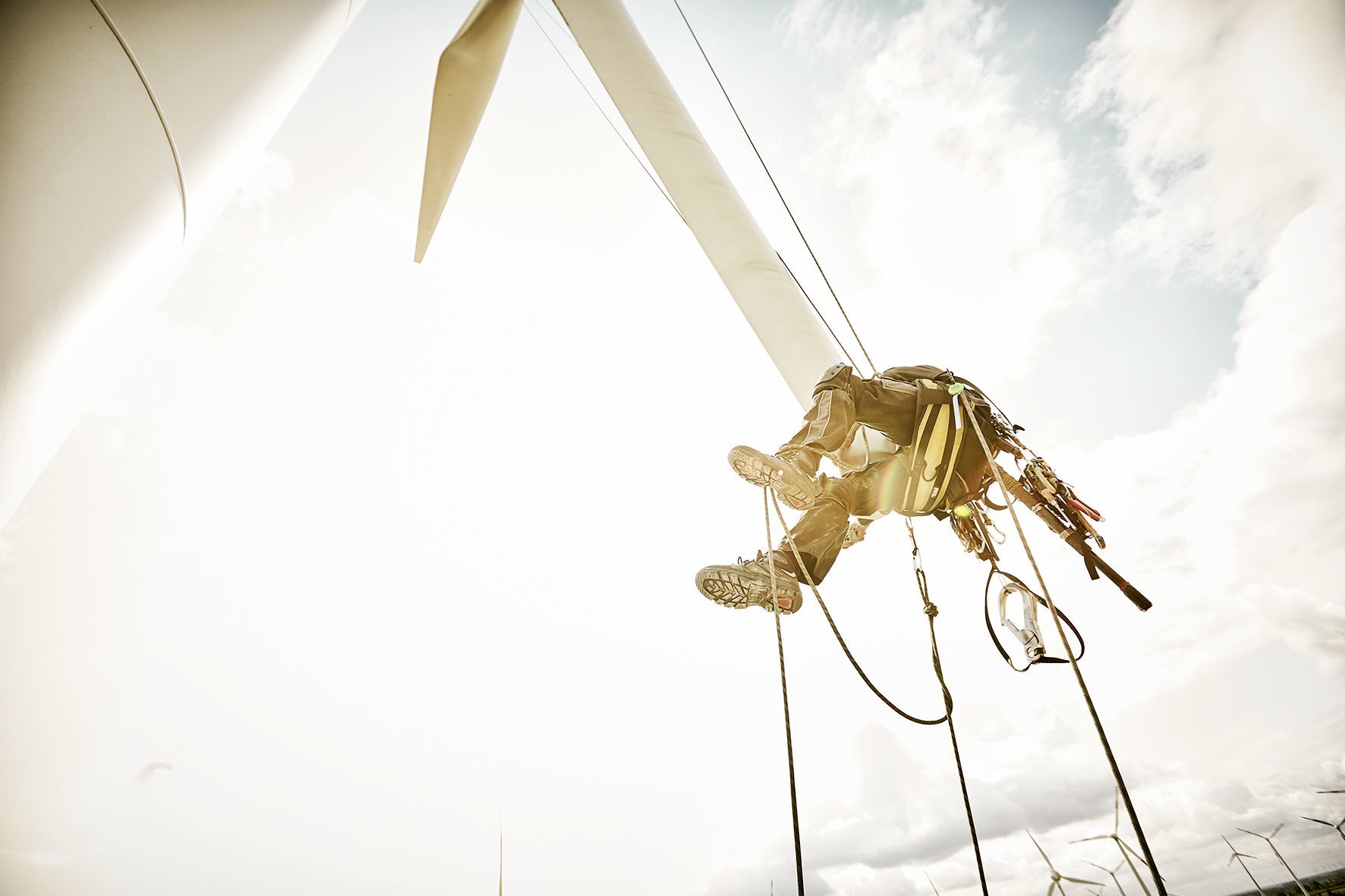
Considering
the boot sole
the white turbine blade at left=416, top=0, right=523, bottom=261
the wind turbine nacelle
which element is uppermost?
the white turbine blade at left=416, top=0, right=523, bottom=261

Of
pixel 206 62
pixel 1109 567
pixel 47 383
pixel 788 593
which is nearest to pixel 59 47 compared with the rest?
pixel 206 62

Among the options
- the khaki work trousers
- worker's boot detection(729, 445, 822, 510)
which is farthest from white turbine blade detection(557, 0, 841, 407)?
worker's boot detection(729, 445, 822, 510)

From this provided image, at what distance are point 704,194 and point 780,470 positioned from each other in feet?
9.77

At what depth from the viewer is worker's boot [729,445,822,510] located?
331 cm

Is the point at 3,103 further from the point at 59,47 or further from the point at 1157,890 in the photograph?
the point at 1157,890

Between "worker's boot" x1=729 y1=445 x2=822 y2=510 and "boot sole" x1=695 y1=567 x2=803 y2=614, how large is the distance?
616 mm

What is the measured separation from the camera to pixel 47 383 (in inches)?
53.8

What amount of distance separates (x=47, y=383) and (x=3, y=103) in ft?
2.04

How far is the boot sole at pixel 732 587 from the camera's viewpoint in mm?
3576

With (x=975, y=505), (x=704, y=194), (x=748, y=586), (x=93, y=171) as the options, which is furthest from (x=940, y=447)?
(x=93, y=171)

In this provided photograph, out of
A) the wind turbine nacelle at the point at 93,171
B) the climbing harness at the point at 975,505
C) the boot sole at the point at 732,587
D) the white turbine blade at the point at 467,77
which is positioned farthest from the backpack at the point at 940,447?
the wind turbine nacelle at the point at 93,171

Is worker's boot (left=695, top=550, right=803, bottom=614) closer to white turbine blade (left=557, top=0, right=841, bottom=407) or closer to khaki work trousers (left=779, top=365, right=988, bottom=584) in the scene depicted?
khaki work trousers (left=779, top=365, right=988, bottom=584)

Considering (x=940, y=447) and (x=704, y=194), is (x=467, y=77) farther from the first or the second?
(x=940, y=447)

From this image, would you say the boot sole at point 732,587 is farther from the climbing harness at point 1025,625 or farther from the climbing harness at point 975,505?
the climbing harness at point 1025,625
